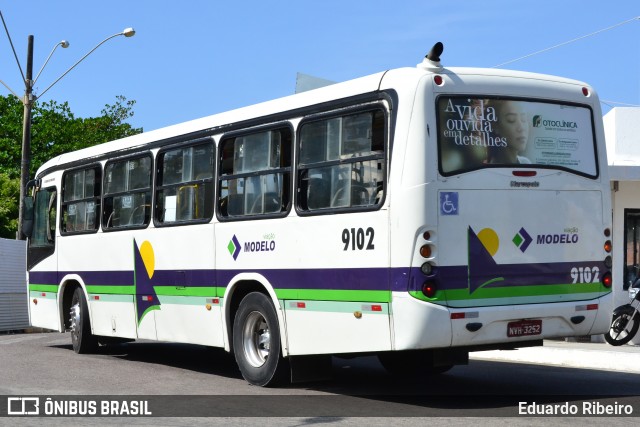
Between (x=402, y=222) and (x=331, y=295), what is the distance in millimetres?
1329

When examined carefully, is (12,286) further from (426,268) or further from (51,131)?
(51,131)

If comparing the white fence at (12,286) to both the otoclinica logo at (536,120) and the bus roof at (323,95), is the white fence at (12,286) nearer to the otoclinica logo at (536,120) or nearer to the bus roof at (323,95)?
the bus roof at (323,95)

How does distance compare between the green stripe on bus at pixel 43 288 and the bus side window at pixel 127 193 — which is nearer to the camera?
the bus side window at pixel 127 193

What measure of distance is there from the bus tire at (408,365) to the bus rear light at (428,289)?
3038 millimetres

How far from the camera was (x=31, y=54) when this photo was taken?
27.9 m

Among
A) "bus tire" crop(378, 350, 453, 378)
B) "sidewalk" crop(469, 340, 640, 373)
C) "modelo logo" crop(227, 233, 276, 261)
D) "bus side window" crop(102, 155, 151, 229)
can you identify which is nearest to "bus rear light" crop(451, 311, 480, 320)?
→ "modelo logo" crop(227, 233, 276, 261)

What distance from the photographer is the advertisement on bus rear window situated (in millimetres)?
9867

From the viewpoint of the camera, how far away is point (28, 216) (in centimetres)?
1812

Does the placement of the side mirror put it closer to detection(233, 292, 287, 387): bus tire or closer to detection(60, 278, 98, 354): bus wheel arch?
detection(60, 278, 98, 354): bus wheel arch

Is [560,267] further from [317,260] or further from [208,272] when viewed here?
[208,272]

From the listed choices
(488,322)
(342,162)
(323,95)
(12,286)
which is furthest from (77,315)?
(12,286)

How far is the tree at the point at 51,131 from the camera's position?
62969mm

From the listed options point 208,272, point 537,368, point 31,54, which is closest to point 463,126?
A: point 208,272

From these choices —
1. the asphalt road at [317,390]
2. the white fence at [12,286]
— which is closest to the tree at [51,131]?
the white fence at [12,286]
